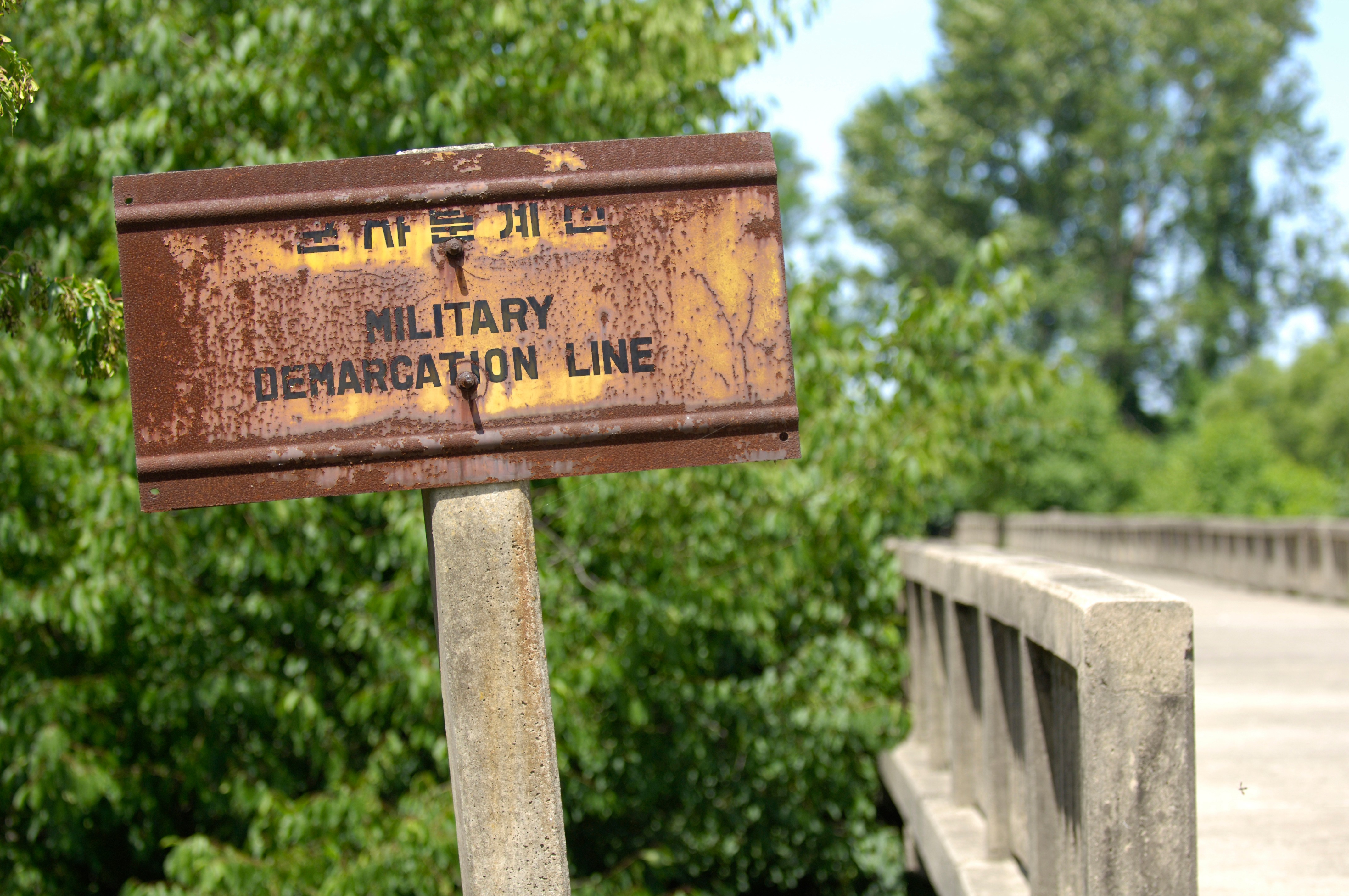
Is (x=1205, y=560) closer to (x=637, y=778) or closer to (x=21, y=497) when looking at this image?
(x=637, y=778)

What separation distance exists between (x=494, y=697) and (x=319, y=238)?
848 millimetres

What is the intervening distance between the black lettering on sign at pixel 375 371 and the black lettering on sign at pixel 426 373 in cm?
5

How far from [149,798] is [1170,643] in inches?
167

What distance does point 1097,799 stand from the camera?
2.75 meters

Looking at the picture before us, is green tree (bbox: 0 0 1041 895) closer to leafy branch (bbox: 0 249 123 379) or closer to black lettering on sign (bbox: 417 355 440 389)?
leafy branch (bbox: 0 249 123 379)

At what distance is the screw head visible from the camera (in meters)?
2.32

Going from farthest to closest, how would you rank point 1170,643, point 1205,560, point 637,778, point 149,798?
point 1205,560 → point 637,778 → point 149,798 → point 1170,643

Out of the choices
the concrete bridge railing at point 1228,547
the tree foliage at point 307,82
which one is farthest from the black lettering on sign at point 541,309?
the concrete bridge railing at point 1228,547

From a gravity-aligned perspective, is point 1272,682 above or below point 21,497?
below

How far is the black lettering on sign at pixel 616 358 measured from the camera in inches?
92.7

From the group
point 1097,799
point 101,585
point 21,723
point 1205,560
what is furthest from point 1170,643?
point 1205,560

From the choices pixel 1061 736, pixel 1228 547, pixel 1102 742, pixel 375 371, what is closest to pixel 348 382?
pixel 375 371

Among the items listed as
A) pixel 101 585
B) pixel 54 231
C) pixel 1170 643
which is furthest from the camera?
pixel 54 231

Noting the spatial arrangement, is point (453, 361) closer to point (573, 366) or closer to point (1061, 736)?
point (573, 366)
